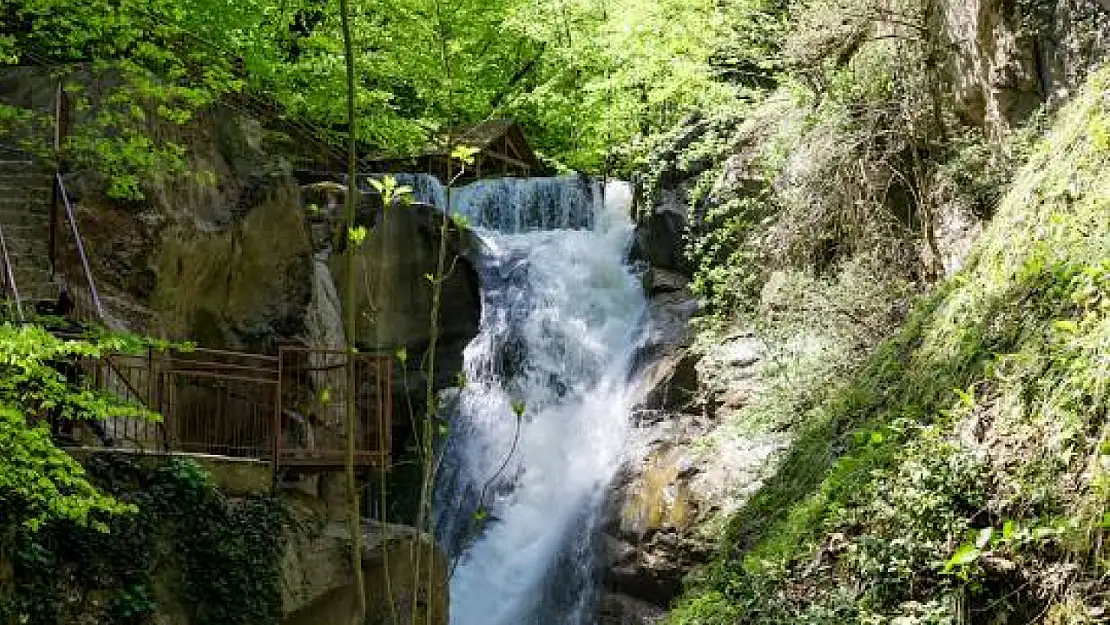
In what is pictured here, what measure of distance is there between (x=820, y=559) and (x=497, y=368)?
13.3 meters

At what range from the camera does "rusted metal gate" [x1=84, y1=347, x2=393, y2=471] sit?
35.9ft

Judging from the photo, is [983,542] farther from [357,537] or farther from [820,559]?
[357,537]

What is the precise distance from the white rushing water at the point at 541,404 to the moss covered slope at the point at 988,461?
784 cm

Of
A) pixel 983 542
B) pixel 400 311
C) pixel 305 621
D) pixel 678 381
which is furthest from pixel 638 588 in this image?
pixel 983 542

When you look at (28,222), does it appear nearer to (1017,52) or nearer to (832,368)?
(832,368)

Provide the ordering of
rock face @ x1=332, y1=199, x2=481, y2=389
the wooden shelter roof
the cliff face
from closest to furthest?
the cliff face < rock face @ x1=332, y1=199, x2=481, y2=389 < the wooden shelter roof

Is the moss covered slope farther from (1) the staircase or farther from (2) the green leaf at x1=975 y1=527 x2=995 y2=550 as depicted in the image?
(1) the staircase

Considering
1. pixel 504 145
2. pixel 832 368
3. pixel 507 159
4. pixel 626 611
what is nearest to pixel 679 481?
pixel 626 611

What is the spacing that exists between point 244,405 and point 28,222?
10.9ft

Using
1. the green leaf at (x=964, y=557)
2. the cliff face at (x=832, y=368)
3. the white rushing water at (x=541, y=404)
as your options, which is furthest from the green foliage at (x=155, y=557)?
the green leaf at (x=964, y=557)

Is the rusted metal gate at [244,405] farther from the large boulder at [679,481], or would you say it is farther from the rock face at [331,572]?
the large boulder at [679,481]

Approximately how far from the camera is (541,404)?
1830cm

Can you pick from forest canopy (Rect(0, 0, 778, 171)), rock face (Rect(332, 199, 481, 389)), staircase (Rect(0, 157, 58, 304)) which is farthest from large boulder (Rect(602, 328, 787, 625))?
staircase (Rect(0, 157, 58, 304))

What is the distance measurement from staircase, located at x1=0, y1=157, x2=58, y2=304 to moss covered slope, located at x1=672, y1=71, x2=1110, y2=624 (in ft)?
24.9
